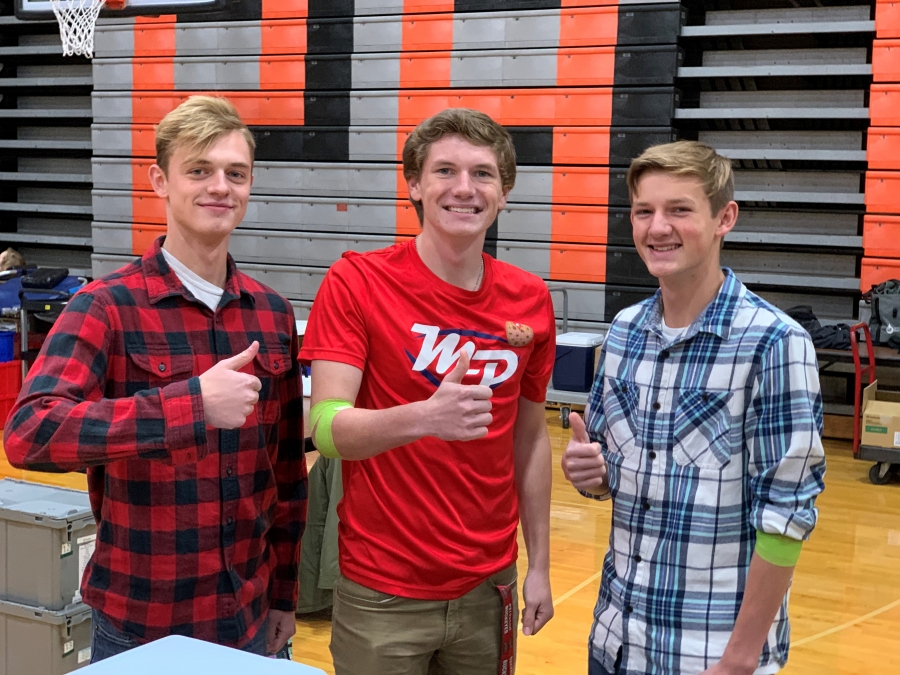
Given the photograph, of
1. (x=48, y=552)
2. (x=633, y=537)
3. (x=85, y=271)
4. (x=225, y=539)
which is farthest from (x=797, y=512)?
(x=85, y=271)

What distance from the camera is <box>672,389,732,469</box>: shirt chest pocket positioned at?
1.62m

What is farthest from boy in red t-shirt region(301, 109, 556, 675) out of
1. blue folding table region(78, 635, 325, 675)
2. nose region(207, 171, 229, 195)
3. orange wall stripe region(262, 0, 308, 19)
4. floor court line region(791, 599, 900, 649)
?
orange wall stripe region(262, 0, 308, 19)

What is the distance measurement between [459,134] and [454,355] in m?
0.43

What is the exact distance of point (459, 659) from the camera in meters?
1.88

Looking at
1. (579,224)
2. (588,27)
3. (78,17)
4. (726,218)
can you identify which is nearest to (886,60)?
(588,27)

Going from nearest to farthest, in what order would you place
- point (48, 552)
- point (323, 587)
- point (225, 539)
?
point (225, 539) < point (48, 552) < point (323, 587)

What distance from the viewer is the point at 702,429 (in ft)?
5.37

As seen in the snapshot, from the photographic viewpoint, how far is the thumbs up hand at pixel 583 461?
1.74 meters

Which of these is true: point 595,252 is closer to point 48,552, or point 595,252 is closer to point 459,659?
point 48,552

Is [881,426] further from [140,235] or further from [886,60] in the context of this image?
[140,235]

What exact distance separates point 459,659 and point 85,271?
10.1 meters

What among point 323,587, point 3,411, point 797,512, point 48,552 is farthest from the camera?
point 3,411

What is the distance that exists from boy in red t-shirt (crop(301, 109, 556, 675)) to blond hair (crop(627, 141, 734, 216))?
1.04 ft

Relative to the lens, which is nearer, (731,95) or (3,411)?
(3,411)
